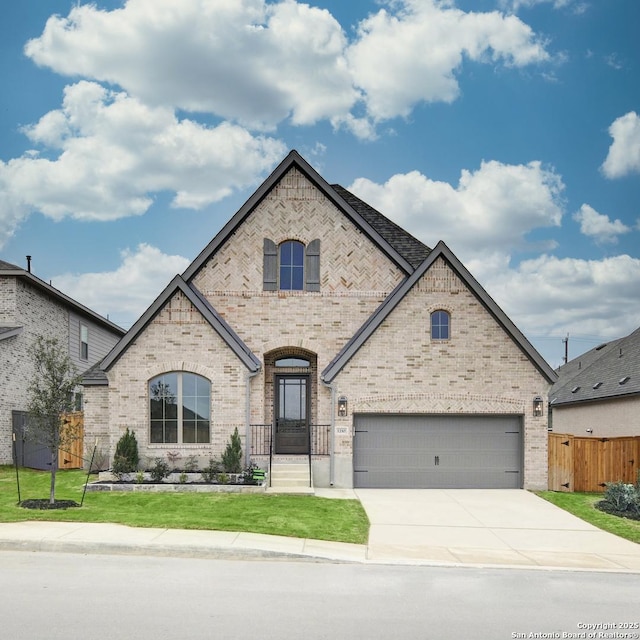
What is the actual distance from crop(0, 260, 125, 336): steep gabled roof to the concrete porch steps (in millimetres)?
11883

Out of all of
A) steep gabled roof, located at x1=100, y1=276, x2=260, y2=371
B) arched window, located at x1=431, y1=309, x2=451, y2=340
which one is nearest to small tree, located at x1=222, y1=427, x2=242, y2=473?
steep gabled roof, located at x1=100, y1=276, x2=260, y2=371

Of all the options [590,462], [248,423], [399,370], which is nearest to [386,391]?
[399,370]

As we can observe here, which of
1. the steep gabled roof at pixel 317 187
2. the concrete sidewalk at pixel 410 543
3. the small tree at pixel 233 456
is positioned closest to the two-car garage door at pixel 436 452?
the small tree at pixel 233 456

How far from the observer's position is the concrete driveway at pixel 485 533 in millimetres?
10898

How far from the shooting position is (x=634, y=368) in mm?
26188

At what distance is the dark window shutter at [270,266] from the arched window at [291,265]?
19cm

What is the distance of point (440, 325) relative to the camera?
1884cm

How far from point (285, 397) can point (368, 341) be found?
3.77 metres

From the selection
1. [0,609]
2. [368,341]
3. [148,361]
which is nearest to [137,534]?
[0,609]

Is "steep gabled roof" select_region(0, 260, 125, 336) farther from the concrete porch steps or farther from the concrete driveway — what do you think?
the concrete driveway

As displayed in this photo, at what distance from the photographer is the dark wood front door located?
20.5m

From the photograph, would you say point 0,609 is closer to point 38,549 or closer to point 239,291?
point 38,549

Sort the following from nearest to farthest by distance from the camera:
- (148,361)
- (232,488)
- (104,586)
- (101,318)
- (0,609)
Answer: (0,609), (104,586), (232,488), (148,361), (101,318)

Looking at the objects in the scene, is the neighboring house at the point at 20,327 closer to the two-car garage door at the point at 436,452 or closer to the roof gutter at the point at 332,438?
the roof gutter at the point at 332,438
